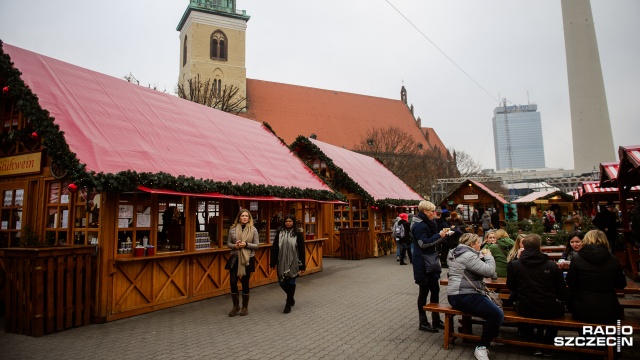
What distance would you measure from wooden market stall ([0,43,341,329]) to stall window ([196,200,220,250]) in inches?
1.0

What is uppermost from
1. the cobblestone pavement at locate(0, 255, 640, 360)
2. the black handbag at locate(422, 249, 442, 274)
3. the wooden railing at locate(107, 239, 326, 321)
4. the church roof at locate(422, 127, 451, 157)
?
the church roof at locate(422, 127, 451, 157)

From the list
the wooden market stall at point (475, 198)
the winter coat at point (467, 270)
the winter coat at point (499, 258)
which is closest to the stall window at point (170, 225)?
the winter coat at point (467, 270)

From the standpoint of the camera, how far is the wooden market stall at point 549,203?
23850 millimetres

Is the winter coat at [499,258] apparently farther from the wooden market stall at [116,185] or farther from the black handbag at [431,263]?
the wooden market stall at [116,185]

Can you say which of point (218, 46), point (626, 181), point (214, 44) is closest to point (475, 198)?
point (626, 181)

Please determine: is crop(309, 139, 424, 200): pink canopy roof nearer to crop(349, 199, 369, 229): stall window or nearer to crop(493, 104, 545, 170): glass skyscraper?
crop(349, 199, 369, 229): stall window

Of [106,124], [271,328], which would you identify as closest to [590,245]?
[271,328]

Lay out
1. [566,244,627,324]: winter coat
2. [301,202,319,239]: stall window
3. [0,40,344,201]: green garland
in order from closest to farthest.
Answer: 1. [566,244,627,324]: winter coat
2. [0,40,344,201]: green garland
3. [301,202,319,239]: stall window

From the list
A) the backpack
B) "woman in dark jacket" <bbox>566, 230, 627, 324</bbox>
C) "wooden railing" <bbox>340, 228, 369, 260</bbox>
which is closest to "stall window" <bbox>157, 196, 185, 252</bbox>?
"woman in dark jacket" <bbox>566, 230, 627, 324</bbox>

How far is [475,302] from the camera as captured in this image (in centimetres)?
450

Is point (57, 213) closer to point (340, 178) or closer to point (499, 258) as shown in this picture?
point (499, 258)

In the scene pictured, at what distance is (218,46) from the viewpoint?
40.0 m

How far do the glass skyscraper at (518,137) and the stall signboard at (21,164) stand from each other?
82.9m

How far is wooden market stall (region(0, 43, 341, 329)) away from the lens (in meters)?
6.38
